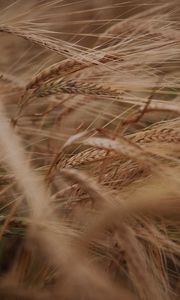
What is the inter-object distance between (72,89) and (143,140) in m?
0.16

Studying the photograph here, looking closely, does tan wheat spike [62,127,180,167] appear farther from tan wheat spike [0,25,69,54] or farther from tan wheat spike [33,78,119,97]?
tan wheat spike [0,25,69,54]

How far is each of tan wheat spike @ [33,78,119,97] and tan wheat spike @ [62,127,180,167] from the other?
9cm

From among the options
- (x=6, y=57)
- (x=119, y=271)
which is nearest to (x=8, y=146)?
(x=119, y=271)

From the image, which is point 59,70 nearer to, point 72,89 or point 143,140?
point 72,89

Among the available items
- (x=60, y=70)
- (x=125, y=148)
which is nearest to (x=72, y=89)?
(x=60, y=70)

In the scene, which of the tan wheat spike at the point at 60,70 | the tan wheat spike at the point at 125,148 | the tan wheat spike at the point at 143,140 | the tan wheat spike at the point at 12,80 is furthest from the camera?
the tan wheat spike at the point at 12,80

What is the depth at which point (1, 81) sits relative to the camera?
1.04m

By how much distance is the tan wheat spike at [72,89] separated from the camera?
759 millimetres

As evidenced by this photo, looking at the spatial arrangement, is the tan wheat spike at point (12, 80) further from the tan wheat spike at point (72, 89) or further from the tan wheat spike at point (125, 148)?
the tan wheat spike at point (125, 148)

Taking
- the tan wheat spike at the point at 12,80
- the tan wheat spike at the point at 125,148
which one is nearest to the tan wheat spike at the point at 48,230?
the tan wheat spike at the point at 125,148

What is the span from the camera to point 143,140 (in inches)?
27.5

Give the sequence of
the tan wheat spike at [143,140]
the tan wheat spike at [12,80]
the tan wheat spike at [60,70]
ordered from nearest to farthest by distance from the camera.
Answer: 1. the tan wheat spike at [143,140]
2. the tan wheat spike at [60,70]
3. the tan wheat spike at [12,80]

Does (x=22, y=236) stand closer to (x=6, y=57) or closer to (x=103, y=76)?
(x=103, y=76)

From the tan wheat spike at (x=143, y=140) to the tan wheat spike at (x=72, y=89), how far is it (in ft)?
0.29
